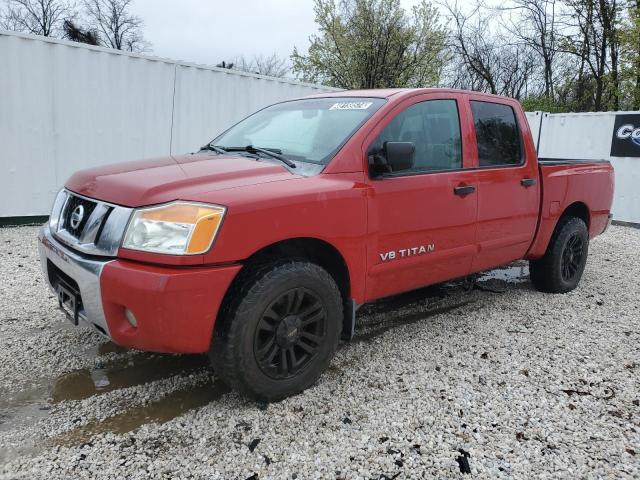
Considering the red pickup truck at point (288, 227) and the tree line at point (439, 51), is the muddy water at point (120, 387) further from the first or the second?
the tree line at point (439, 51)

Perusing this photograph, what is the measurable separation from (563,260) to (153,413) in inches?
162

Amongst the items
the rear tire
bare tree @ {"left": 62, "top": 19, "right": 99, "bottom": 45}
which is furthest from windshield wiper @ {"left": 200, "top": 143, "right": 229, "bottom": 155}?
bare tree @ {"left": 62, "top": 19, "right": 99, "bottom": 45}

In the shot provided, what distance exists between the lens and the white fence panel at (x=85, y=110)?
6953 mm

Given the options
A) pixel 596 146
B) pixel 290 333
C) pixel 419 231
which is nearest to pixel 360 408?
pixel 290 333

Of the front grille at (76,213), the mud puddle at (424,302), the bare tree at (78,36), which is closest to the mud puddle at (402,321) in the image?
the mud puddle at (424,302)

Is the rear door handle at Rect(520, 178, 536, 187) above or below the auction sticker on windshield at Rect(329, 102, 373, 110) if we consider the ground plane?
below

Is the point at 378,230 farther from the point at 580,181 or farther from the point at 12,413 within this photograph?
the point at 580,181

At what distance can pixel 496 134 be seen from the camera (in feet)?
13.5

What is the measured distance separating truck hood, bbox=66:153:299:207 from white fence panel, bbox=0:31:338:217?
16.4 ft

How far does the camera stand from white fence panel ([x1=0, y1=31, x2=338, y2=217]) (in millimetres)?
6953

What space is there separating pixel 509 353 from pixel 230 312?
2.14 meters

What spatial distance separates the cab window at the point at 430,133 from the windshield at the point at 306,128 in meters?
0.21

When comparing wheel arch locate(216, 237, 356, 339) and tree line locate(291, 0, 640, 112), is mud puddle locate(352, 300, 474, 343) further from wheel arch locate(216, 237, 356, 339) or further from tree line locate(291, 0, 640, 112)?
tree line locate(291, 0, 640, 112)

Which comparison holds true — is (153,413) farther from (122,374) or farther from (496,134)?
(496,134)
